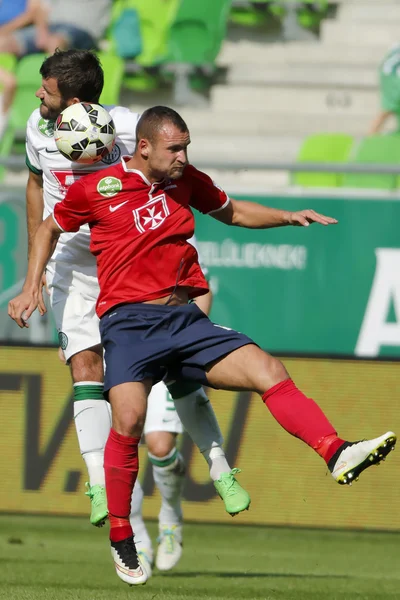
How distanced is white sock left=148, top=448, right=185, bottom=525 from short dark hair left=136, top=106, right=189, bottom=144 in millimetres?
2666

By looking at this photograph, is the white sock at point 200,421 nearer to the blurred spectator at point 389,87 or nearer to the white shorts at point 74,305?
the white shorts at point 74,305

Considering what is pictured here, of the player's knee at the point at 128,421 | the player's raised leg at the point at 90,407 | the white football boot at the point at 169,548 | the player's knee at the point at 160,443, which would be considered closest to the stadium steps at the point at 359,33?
the player's knee at the point at 160,443

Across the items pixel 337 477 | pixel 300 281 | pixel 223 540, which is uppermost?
pixel 337 477

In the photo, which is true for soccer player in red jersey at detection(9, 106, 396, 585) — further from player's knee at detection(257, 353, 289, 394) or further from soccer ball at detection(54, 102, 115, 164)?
soccer ball at detection(54, 102, 115, 164)

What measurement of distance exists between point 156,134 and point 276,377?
1277mm

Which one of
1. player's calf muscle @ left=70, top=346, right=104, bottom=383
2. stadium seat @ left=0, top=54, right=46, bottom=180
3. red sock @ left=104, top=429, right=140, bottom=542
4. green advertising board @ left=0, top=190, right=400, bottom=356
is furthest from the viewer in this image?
stadium seat @ left=0, top=54, right=46, bottom=180

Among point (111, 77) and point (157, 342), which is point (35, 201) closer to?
point (157, 342)

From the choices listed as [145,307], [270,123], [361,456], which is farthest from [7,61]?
[361,456]

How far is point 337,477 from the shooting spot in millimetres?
4887

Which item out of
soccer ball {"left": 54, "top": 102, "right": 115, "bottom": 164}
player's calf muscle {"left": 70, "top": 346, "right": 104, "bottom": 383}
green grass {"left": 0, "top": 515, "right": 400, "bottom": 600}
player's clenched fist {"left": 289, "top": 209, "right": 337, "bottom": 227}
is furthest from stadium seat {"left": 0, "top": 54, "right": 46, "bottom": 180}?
player's clenched fist {"left": 289, "top": 209, "right": 337, "bottom": 227}

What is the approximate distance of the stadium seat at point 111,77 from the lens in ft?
47.3

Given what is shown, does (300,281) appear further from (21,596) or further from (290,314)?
(21,596)

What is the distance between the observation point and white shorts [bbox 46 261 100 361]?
244 inches

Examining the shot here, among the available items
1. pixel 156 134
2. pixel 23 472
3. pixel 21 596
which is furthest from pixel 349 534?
pixel 156 134
